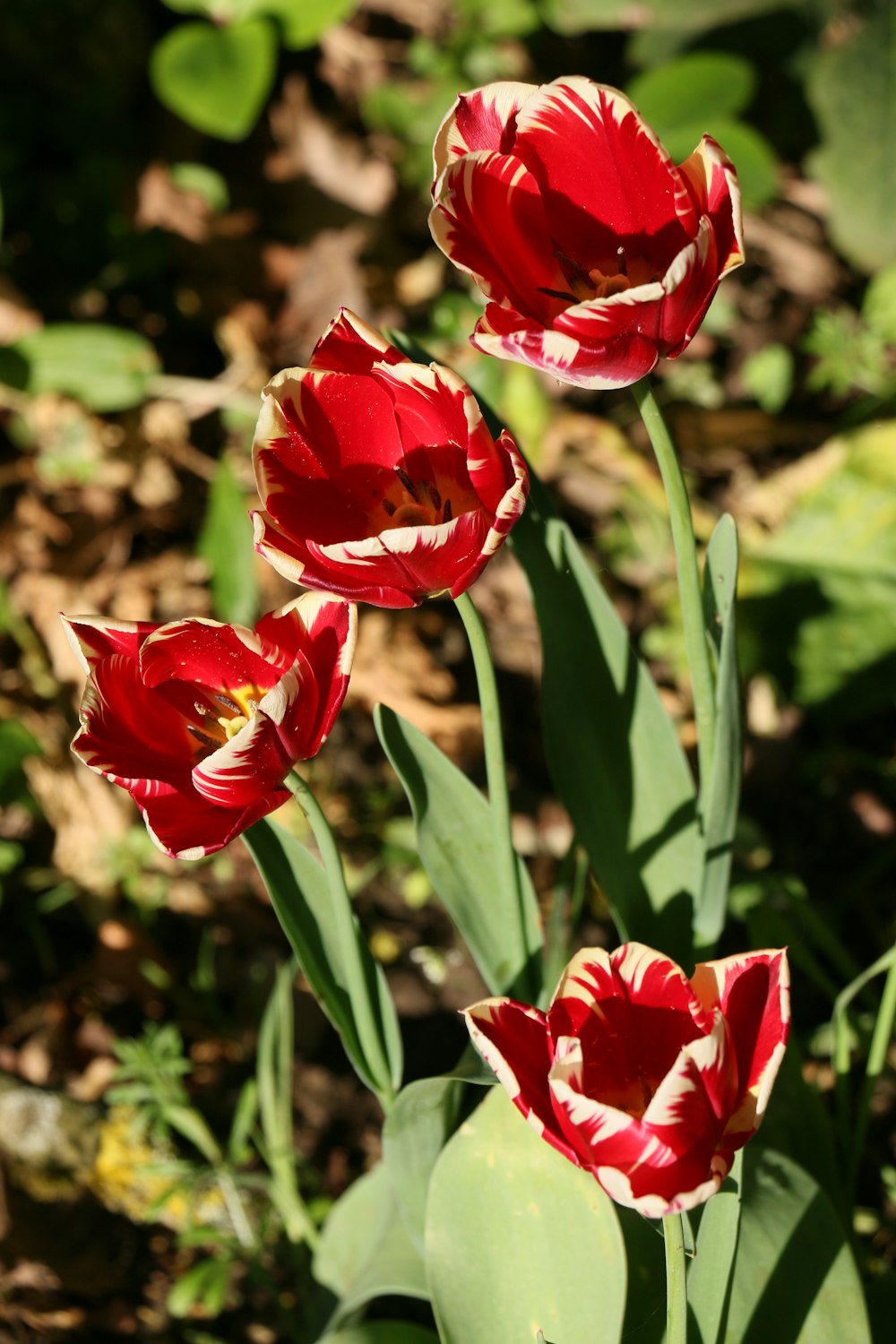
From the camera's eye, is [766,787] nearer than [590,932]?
No

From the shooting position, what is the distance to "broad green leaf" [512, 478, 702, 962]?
130 cm

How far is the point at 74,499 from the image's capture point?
255cm

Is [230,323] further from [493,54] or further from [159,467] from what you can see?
[493,54]

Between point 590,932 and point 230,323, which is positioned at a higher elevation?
point 230,323

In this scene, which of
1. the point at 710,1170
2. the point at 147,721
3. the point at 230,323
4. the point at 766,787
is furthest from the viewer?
the point at 230,323

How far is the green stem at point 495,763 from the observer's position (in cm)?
96

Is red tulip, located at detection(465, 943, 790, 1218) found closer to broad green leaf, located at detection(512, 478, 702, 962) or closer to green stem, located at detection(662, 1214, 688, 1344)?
green stem, located at detection(662, 1214, 688, 1344)

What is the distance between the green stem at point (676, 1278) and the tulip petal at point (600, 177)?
737 mm

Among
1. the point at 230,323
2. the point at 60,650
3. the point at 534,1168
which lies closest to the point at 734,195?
the point at 534,1168

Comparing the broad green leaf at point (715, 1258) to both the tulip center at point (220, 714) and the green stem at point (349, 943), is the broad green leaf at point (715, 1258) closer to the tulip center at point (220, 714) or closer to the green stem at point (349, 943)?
the green stem at point (349, 943)

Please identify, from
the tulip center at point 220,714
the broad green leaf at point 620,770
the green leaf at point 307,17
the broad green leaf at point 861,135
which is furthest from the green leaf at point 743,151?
the tulip center at point 220,714

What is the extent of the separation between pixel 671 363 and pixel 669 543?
554mm

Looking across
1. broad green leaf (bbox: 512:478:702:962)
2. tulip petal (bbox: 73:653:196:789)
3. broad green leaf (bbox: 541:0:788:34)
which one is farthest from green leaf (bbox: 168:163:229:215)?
tulip petal (bbox: 73:653:196:789)

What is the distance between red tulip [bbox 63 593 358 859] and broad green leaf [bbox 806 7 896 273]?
7.01 feet
